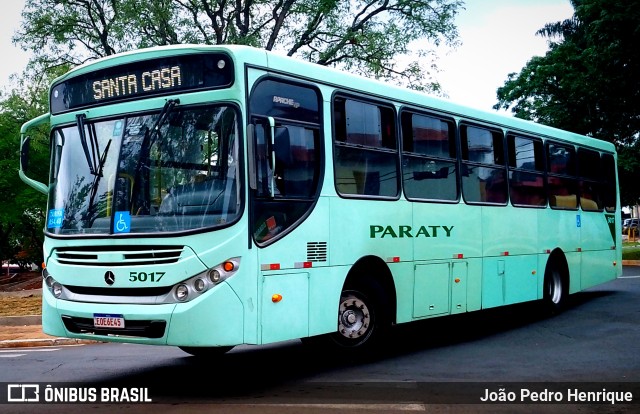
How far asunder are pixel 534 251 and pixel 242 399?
25.6 feet

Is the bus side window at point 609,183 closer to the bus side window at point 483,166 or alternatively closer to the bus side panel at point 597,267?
the bus side panel at point 597,267

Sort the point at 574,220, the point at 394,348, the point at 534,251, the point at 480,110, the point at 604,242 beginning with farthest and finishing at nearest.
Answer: the point at 604,242 → the point at 574,220 → the point at 534,251 → the point at 480,110 → the point at 394,348

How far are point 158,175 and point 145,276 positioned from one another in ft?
3.28

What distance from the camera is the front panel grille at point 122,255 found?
7.71 m

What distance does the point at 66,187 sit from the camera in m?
8.57

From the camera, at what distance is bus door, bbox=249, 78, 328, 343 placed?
26.1 ft

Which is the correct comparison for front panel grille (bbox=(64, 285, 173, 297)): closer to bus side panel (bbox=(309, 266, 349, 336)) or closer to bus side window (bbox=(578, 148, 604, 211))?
bus side panel (bbox=(309, 266, 349, 336))

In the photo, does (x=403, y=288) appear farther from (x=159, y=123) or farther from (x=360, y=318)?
(x=159, y=123)

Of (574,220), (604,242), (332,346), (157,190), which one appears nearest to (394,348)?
(332,346)

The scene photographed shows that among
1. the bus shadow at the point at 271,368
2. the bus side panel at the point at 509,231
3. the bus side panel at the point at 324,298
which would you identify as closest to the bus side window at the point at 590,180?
the bus side panel at the point at 509,231

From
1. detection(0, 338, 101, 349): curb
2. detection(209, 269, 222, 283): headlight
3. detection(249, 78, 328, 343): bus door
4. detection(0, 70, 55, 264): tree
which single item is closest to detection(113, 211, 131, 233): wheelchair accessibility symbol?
detection(209, 269, 222, 283): headlight

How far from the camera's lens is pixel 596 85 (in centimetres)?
2788

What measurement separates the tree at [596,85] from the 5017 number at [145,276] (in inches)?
807

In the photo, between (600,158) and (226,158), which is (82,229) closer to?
(226,158)
